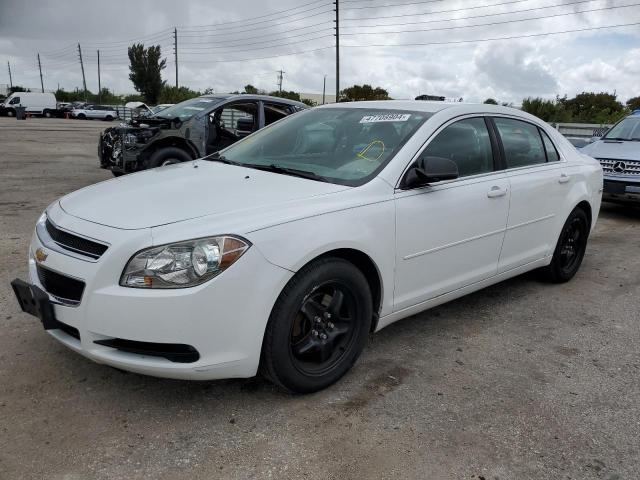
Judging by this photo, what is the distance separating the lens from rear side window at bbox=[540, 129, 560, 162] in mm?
4633

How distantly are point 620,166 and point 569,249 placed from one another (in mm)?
3768

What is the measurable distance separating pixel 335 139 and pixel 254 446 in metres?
2.02

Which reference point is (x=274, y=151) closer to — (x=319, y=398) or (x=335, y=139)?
(x=335, y=139)

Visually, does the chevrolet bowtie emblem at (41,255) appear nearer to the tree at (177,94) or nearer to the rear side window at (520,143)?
the rear side window at (520,143)

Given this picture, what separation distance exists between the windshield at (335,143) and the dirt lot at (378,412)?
1181mm

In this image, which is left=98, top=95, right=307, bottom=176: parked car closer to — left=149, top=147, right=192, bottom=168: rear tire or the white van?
left=149, top=147, right=192, bottom=168: rear tire

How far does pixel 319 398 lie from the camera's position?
299 cm

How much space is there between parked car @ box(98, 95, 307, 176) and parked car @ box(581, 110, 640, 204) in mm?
4783

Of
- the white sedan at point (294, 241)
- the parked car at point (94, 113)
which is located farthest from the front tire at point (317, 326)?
the parked car at point (94, 113)

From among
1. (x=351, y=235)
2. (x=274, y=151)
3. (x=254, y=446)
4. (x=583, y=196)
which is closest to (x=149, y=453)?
(x=254, y=446)

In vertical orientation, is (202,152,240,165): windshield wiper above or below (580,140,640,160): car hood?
above

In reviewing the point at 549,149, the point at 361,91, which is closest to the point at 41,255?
the point at 549,149

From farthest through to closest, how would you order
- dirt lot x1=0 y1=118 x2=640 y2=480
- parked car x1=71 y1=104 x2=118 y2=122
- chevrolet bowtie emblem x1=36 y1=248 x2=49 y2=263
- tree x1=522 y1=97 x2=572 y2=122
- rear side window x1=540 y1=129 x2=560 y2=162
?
parked car x1=71 y1=104 x2=118 y2=122
tree x1=522 y1=97 x2=572 y2=122
rear side window x1=540 y1=129 x2=560 y2=162
chevrolet bowtie emblem x1=36 y1=248 x2=49 y2=263
dirt lot x1=0 y1=118 x2=640 y2=480

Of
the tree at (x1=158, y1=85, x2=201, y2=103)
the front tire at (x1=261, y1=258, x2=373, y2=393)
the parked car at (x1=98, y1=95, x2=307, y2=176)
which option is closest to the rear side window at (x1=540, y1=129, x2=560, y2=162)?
the front tire at (x1=261, y1=258, x2=373, y2=393)
